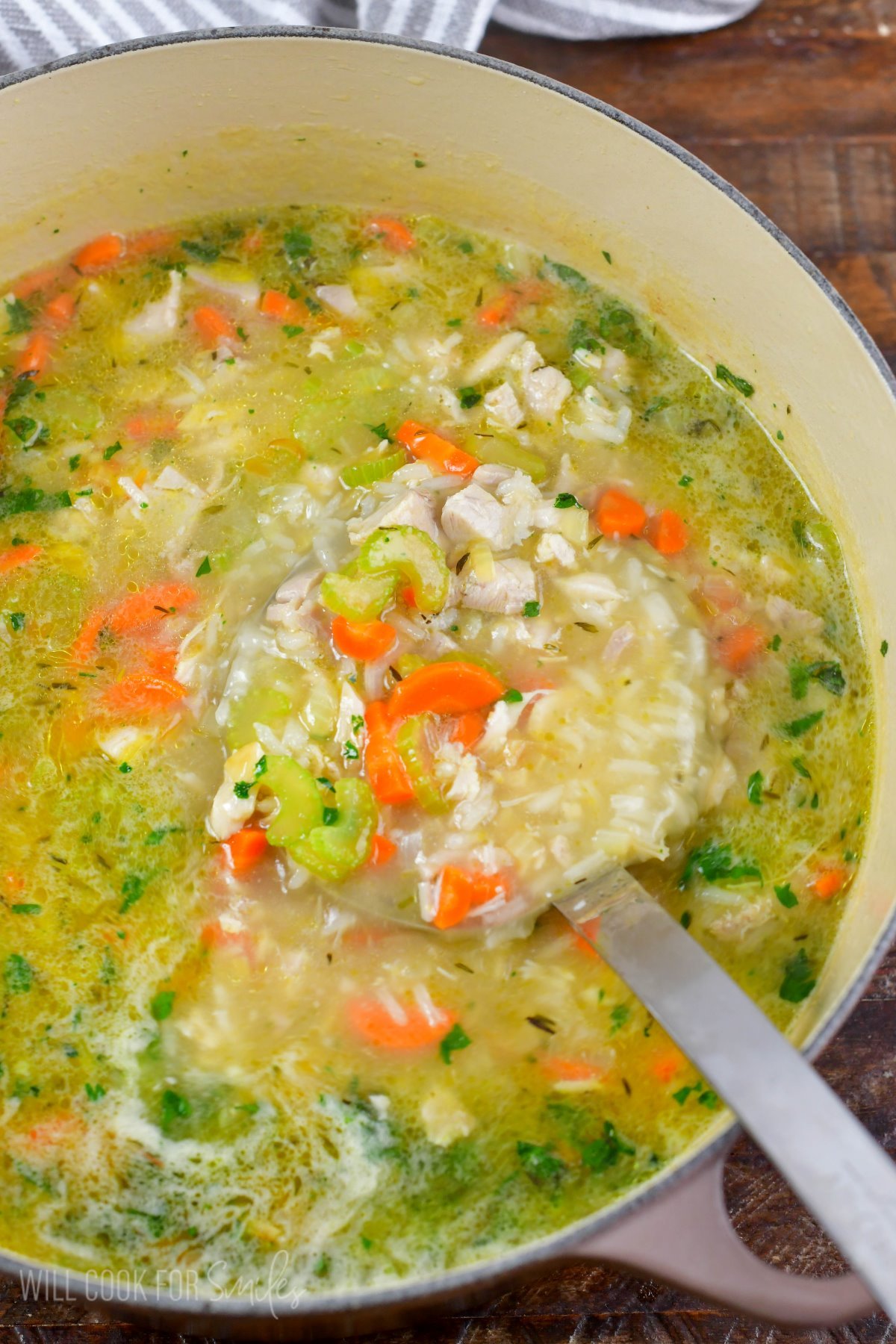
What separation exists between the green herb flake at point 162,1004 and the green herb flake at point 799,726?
1743 millimetres

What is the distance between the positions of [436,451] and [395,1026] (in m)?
1.61

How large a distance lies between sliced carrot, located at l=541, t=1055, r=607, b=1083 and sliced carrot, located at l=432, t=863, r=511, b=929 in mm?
404

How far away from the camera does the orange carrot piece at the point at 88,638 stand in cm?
313

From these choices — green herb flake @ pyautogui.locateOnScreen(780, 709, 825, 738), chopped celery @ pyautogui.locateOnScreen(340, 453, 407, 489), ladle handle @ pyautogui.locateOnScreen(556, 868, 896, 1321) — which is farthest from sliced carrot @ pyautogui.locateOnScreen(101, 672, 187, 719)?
green herb flake @ pyautogui.locateOnScreen(780, 709, 825, 738)

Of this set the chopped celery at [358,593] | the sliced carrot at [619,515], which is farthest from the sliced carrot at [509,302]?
the chopped celery at [358,593]

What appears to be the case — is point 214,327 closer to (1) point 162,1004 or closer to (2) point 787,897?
(1) point 162,1004

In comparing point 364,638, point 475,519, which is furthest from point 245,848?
point 475,519

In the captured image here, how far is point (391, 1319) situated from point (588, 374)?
2.59 m

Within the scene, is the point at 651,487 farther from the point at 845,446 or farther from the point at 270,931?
the point at 270,931

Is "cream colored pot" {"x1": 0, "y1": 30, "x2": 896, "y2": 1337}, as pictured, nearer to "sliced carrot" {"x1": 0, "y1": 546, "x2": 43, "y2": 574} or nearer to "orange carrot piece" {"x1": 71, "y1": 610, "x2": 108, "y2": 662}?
"sliced carrot" {"x1": 0, "y1": 546, "x2": 43, "y2": 574}

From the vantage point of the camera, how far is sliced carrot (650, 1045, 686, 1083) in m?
2.60

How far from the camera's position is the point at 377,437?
3.37 m

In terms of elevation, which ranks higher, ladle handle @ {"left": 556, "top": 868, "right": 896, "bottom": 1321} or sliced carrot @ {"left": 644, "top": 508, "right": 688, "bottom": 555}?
sliced carrot @ {"left": 644, "top": 508, "right": 688, "bottom": 555}

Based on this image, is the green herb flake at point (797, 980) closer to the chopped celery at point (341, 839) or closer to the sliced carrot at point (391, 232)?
the chopped celery at point (341, 839)
